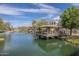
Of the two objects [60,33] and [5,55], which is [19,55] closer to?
[5,55]

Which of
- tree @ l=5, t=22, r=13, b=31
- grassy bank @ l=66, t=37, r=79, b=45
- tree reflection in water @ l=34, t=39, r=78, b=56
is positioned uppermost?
tree @ l=5, t=22, r=13, b=31

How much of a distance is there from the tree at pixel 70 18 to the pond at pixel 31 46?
157 millimetres

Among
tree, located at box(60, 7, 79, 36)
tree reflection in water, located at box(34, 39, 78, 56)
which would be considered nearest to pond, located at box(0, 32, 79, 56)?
tree reflection in water, located at box(34, 39, 78, 56)

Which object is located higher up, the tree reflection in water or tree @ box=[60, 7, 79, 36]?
tree @ box=[60, 7, 79, 36]

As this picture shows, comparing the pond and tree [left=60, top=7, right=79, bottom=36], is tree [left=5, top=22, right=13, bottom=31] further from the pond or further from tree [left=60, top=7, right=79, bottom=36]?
tree [left=60, top=7, right=79, bottom=36]

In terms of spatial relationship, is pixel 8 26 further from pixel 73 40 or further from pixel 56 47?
pixel 73 40

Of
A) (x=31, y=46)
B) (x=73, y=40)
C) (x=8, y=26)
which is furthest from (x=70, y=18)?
(x=8, y=26)

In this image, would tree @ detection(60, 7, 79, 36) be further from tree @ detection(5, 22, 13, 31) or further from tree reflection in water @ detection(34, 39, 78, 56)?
tree @ detection(5, 22, 13, 31)

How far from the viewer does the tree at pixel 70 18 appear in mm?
1771

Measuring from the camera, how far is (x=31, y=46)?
1781mm

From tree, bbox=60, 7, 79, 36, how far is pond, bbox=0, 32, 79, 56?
16 cm

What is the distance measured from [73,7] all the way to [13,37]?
0.61 meters

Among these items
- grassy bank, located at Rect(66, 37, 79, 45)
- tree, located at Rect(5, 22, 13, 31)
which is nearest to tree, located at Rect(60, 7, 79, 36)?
grassy bank, located at Rect(66, 37, 79, 45)

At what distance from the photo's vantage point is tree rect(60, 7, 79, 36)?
69.7 inches
